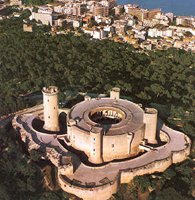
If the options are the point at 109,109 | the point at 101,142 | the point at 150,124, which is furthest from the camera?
the point at 109,109

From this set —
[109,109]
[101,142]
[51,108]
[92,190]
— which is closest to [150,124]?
[109,109]

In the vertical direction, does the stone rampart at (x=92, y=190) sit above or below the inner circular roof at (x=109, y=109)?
below

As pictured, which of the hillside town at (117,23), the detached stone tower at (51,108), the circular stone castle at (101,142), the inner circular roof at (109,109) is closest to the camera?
the circular stone castle at (101,142)

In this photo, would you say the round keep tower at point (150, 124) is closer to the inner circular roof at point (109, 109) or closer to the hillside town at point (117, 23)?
the inner circular roof at point (109, 109)

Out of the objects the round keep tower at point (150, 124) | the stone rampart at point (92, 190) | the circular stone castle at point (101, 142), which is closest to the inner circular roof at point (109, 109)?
the circular stone castle at point (101, 142)

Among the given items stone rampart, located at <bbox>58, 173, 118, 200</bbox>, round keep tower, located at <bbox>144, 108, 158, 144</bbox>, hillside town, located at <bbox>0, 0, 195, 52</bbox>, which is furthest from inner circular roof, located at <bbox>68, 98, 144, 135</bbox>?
hillside town, located at <bbox>0, 0, 195, 52</bbox>

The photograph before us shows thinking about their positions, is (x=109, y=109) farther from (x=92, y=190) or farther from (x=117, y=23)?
(x=117, y=23)

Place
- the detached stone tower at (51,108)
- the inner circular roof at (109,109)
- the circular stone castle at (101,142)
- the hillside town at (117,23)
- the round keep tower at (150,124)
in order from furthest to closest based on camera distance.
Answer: the hillside town at (117,23) → the detached stone tower at (51,108) → the round keep tower at (150,124) → the inner circular roof at (109,109) → the circular stone castle at (101,142)

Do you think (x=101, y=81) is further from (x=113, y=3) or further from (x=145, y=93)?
(x=113, y=3)
